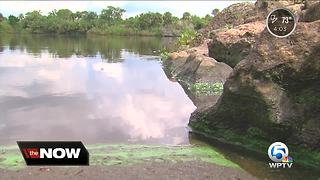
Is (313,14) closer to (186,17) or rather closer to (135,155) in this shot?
(135,155)

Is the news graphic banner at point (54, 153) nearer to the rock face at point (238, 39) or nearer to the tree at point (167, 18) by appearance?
the rock face at point (238, 39)

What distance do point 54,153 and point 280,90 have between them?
19.3ft

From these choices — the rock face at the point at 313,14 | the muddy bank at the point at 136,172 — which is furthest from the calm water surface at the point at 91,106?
the rock face at the point at 313,14

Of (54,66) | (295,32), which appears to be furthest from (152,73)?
(295,32)

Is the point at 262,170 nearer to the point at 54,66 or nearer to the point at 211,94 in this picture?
the point at 211,94

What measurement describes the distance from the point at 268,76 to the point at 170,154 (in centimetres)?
325

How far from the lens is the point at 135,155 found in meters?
10.5

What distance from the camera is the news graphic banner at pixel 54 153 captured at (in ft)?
27.1

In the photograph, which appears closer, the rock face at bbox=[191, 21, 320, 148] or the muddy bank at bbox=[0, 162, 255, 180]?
the muddy bank at bbox=[0, 162, 255, 180]

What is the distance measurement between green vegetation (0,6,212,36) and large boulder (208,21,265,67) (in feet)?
268

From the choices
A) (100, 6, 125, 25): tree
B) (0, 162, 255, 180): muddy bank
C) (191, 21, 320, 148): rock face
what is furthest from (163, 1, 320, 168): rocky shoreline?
(100, 6, 125, 25): tree

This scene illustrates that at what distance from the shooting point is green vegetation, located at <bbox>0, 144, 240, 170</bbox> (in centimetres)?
983

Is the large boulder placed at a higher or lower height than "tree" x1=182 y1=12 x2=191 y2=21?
lower

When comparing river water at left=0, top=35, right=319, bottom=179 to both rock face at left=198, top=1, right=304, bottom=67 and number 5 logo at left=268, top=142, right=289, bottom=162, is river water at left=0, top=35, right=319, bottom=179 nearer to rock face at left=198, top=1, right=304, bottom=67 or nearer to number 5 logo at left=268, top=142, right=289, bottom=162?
number 5 logo at left=268, top=142, right=289, bottom=162
